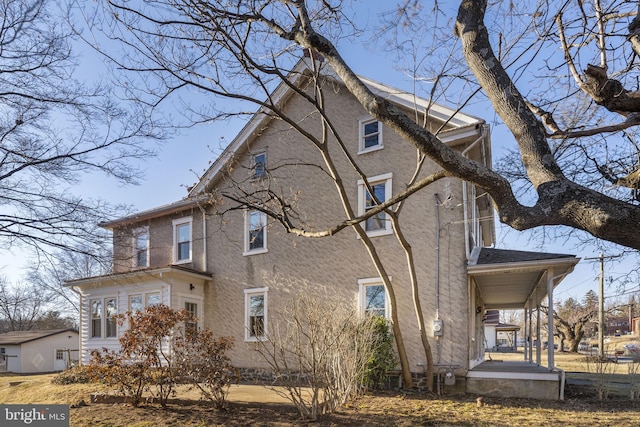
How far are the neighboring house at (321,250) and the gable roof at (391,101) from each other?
0.04m

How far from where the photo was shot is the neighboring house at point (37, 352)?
81.5 ft

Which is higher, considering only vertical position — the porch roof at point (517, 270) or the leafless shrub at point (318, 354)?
the porch roof at point (517, 270)

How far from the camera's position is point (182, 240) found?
16.4 m

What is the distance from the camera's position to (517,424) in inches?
286

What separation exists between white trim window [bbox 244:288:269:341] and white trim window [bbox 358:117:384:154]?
5.40 m

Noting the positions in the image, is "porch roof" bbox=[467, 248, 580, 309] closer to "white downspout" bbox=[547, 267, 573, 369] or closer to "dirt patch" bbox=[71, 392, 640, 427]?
"white downspout" bbox=[547, 267, 573, 369]

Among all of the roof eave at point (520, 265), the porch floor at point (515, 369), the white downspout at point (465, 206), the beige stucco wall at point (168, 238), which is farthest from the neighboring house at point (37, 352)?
the roof eave at point (520, 265)

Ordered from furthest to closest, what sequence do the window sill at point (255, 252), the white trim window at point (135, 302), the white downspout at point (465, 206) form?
the white trim window at point (135, 302)
the window sill at point (255, 252)
the white downspout at point (465, 206)

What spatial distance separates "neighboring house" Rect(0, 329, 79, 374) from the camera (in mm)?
24828

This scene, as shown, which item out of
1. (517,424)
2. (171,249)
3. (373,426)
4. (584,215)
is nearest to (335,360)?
(373,426)

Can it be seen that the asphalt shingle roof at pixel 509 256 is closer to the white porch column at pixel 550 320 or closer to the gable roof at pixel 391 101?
the white porch column at pixel 550 320

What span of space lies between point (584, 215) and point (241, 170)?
42.4 ft

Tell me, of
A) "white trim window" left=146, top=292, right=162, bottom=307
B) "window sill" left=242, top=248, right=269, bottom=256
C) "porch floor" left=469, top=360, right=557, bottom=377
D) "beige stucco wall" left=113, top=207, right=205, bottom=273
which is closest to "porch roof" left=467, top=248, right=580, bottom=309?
"porch floor" left=469, top=360, right=557, bottom=377

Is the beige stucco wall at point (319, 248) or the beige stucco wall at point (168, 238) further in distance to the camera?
the beige stucco wall at point (168, 238)
